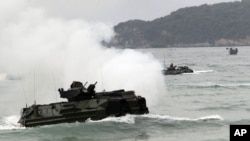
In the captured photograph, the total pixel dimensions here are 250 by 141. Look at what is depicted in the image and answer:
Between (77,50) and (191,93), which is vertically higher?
(77,50)

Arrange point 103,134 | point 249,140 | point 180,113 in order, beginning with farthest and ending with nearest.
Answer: point 180,113 → point 103,134 → point 249,140

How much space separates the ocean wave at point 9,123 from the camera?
43656mm

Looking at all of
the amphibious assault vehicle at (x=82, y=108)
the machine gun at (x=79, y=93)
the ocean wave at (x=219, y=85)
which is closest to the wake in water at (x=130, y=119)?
the amphibious assault vehicle at (x=82, y=108)

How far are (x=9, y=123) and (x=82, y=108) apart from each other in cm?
723

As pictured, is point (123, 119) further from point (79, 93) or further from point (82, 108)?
point (79, 93)

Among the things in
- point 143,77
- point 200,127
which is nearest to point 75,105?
point 200,127

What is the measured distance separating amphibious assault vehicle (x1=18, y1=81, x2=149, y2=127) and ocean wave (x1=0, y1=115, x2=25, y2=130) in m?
0.93

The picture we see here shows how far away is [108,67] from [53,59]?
7.68 metres

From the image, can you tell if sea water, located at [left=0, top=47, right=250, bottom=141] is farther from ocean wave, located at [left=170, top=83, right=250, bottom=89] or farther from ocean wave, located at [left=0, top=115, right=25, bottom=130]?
ocean wave, located at [left=170, top=83, right=250, bottom=89]

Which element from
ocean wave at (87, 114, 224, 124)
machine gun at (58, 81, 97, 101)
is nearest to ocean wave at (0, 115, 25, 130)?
machine gun at (58, 81, 97, 101)

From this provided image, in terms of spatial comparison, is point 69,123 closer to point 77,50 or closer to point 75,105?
point 75,105

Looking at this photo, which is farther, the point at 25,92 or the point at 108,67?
the point at 25,92

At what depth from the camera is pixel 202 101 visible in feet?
203

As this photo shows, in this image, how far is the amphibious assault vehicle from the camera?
138ft
